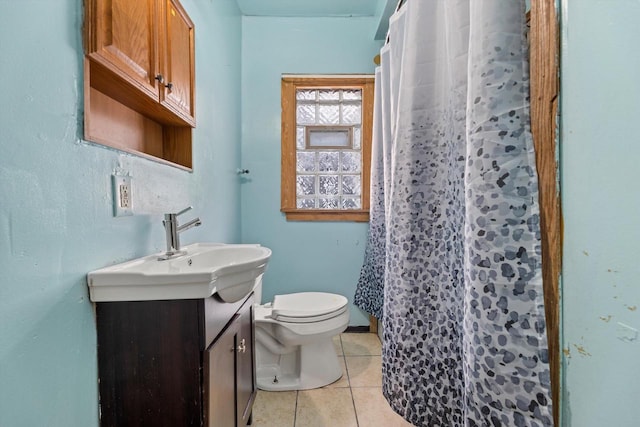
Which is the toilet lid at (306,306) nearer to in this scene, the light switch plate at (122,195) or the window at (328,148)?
the window at (328,148)

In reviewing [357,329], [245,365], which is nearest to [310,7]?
[245,365]

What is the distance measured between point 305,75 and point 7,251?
2.15 meters

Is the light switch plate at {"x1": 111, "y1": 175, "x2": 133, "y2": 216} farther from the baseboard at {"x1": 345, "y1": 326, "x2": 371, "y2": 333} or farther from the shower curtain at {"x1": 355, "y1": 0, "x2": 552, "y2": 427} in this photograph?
the baseboard at {"x1": 345, "y1": 326, "x2": 371, "y2": 333}

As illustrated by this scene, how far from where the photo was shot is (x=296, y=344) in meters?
1.56

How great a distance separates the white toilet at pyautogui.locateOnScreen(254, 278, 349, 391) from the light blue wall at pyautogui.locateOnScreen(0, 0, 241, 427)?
2.87 feet

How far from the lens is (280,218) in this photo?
2.31 meters

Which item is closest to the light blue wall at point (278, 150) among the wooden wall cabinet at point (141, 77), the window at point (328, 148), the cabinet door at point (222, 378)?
the window at point (328, 148)

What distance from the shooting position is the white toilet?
1531mm

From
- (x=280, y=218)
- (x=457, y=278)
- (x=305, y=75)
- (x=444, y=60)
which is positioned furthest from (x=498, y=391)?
(x=305, y=75)

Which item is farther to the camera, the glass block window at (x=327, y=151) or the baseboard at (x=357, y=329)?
the glass block window at (x=327, y=151)

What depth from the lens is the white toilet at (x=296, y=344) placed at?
153 cm

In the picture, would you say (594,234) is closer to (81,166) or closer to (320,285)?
(81,166)

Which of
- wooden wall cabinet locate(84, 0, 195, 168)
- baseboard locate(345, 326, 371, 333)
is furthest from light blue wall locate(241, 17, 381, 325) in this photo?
wooden wall cabinet locate(84, 0, 195, 168)

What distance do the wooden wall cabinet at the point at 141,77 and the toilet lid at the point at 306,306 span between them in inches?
35.4
